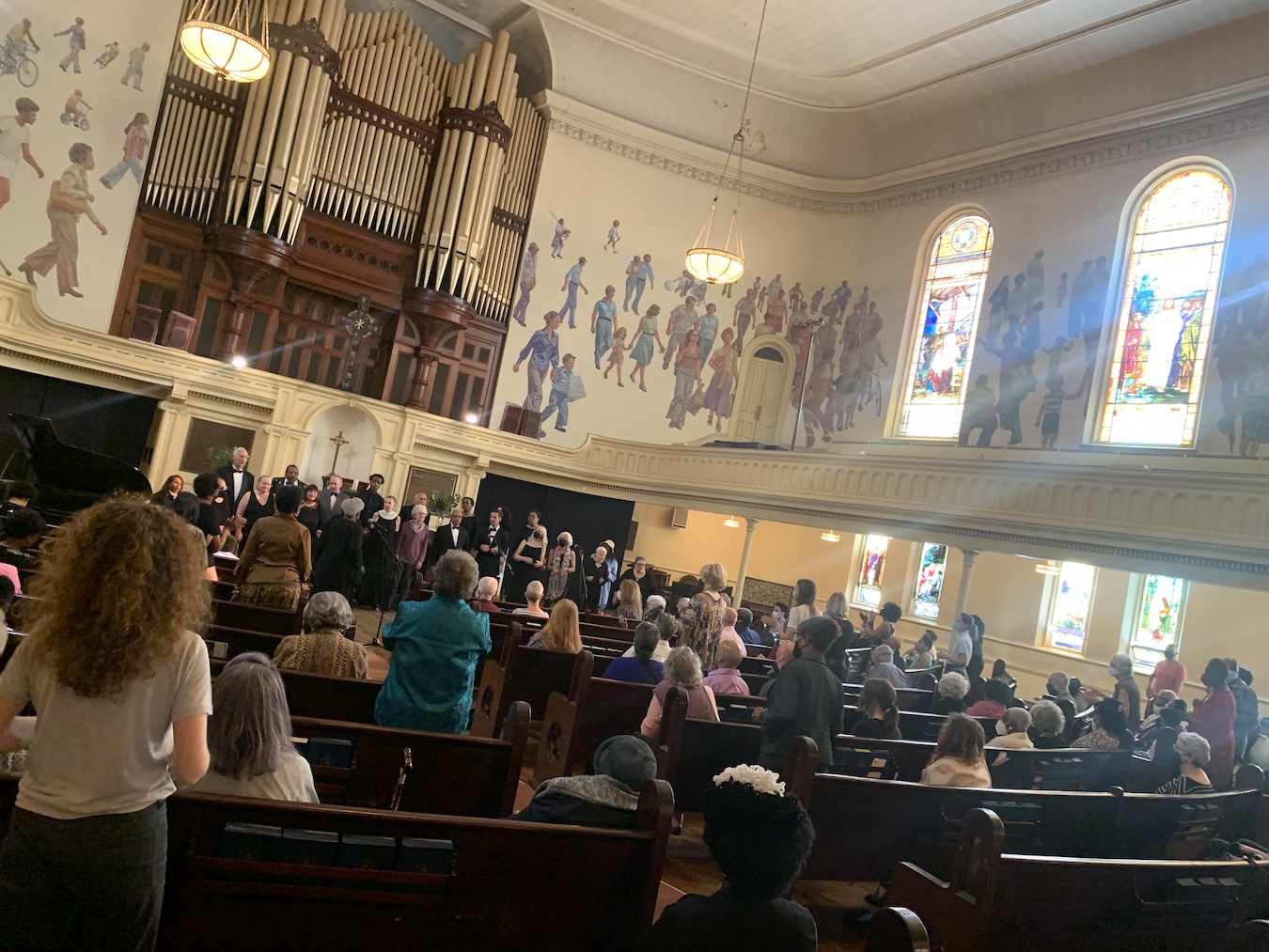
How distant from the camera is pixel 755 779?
2158 mm

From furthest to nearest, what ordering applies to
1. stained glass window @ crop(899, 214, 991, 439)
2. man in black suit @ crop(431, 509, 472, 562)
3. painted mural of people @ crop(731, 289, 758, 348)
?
painted mural of people @ crop(731, 289, 758, 348) → stained glass window @ crop(899, 214, 991, 439) → man in black suit @ crop(431, 509, 472, 562)

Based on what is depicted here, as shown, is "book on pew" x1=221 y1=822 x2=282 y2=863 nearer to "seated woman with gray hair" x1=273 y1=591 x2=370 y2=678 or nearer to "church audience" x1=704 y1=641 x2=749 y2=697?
"seated woman with gray hair" x1=273 y1=591 x2=370 y2=678

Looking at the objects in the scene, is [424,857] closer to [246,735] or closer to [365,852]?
[365,852]

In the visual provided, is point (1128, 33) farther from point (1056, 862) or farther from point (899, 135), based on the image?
point (1056, 862)

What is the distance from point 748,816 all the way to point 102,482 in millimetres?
7396

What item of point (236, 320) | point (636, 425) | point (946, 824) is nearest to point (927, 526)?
point (636, 425)

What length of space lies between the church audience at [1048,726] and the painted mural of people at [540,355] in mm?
12205

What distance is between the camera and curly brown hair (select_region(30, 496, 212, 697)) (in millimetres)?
1845

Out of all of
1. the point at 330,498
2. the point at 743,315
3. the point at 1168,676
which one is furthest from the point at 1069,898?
the point at 743,315

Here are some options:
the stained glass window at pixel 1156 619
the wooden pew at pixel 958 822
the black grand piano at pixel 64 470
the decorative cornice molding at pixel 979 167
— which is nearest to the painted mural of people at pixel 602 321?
the decorative cornice molding at pixel 979 167

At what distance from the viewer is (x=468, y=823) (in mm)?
2348

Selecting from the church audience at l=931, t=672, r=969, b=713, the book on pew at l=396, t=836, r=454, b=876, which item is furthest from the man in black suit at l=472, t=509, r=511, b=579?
the book on pew at l=396, t=836, r=454, b=876

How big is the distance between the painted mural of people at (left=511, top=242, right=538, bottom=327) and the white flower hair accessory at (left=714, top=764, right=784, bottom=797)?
49.9 ft

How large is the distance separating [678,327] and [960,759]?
14.2 metres
